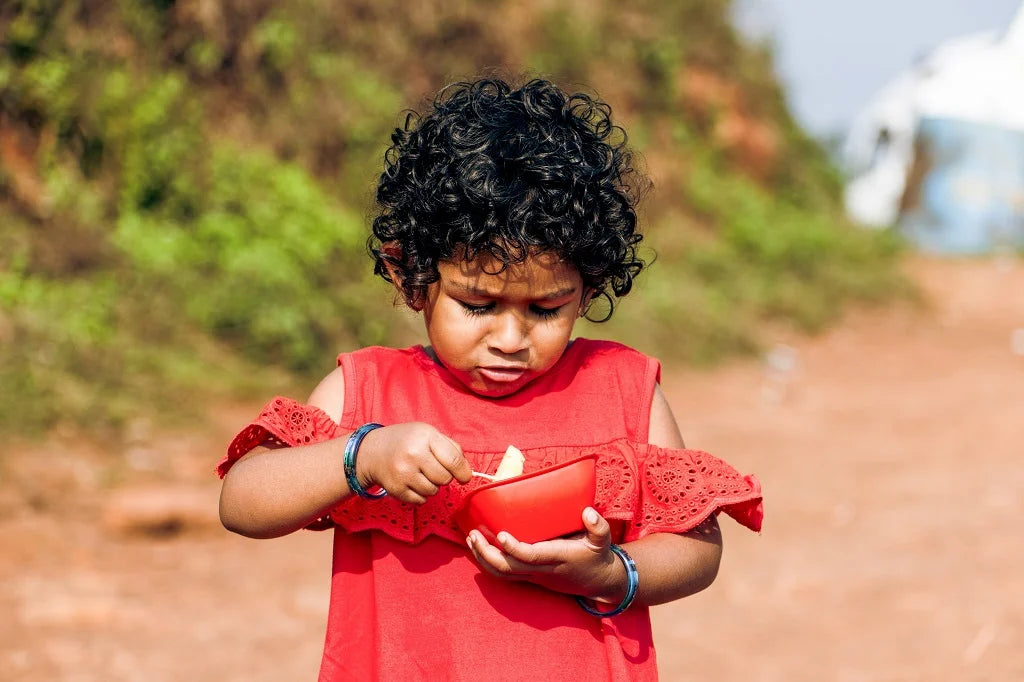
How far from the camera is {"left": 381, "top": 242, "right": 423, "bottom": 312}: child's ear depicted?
1805mm

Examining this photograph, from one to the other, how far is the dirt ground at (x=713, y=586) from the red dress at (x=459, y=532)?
2376 mm

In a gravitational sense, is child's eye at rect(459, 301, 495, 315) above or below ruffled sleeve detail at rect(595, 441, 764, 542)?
above

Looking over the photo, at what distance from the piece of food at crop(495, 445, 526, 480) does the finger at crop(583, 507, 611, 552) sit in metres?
0.12

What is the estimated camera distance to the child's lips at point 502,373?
1.71 metres

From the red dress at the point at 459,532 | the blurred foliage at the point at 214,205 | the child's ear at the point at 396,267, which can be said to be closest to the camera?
the red dress at the point at 459,532

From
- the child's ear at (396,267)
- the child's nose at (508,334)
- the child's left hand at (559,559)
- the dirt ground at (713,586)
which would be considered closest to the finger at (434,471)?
the child's left hand at (559,559)

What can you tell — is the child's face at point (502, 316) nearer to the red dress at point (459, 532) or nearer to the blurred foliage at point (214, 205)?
the red dress at point (459, 532)

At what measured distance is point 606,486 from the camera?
1739 millimetres

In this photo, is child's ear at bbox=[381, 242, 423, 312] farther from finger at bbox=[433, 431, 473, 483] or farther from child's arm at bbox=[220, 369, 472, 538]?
finger at bbox=[433, 431, 473, 483]

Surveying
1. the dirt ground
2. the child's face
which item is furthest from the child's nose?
the dirt ground

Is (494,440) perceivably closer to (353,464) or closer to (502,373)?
A: (502,373)

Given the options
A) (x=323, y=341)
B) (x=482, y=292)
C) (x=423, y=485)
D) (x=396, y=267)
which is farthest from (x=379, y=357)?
(x=323, y=341)

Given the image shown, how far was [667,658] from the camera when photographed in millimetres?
4270

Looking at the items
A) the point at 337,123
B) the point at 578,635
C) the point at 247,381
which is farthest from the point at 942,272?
the point at 578,635
